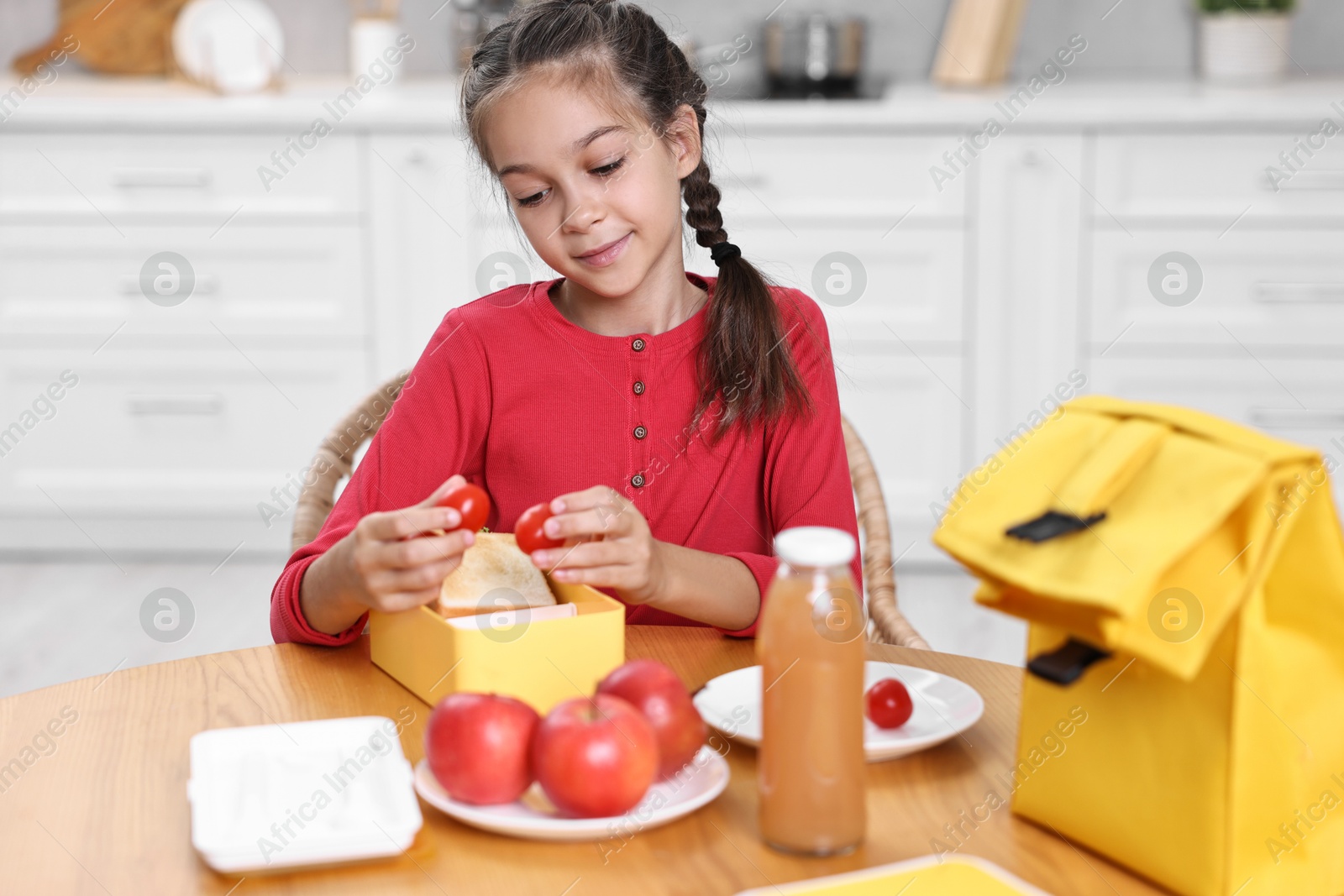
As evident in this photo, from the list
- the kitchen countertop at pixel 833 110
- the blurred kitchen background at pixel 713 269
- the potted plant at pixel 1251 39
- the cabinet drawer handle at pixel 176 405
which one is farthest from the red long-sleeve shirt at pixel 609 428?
the potted plant at pixel 1251 39

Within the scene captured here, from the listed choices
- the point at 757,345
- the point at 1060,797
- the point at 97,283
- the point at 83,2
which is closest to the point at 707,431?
the point at 757,345

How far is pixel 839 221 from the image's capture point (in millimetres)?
2689

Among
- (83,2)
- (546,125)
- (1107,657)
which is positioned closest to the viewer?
(1107,657)

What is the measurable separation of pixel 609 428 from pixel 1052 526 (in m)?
0.71

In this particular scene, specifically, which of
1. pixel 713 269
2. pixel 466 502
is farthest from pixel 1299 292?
pixel 466 502

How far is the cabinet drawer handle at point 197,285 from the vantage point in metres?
2.77

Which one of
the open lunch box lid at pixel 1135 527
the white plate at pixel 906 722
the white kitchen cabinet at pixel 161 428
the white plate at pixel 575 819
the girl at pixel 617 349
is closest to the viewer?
the open lunch box lid at pixel 1135 527

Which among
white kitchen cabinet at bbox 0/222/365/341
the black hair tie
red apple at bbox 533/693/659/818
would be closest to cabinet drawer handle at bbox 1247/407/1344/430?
the black hair tie

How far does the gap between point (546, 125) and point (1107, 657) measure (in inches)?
28.0

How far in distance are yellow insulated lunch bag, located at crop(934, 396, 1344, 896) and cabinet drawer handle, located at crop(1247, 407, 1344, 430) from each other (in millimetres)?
2159

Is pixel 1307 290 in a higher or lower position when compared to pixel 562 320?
lower

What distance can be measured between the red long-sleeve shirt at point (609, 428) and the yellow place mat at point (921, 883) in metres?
0.60

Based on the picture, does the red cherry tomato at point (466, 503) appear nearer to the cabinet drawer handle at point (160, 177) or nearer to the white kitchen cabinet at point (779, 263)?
the white kitchen cabinet at point (779, 263)

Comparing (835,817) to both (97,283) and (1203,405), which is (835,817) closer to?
(1203,405)
